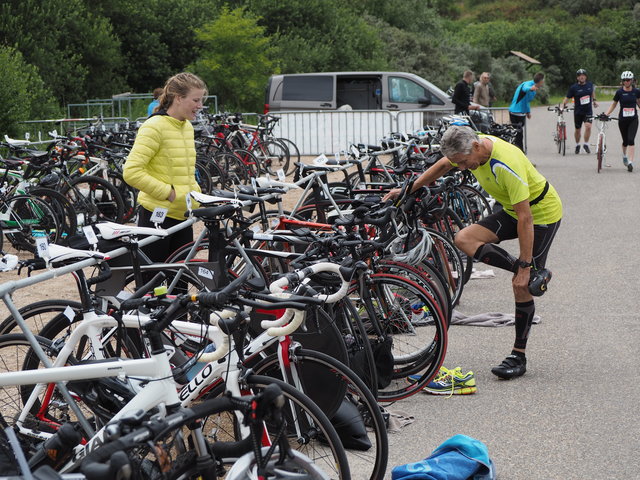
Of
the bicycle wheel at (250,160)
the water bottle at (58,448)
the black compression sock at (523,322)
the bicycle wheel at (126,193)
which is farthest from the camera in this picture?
the bicycle wheel at (250,160)

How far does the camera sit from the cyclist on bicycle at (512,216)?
588 centimetres

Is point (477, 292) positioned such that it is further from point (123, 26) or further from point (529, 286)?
point (123, 26)

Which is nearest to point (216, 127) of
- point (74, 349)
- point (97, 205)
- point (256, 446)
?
point (97, 205)

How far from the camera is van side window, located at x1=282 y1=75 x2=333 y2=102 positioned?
22.0 m

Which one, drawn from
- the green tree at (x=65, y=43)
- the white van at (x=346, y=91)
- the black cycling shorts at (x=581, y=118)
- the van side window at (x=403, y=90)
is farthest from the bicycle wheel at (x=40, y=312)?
the green tree at (x=65, y=43)

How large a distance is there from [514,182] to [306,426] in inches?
112

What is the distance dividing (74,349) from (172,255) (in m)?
2.16

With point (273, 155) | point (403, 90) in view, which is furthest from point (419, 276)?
point (403, 90)

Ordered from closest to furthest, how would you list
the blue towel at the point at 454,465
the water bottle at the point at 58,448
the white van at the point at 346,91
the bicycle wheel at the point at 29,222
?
the water bottle at the point at 58,448 → the blue towel at the point at 454,465 → the bicycle wheel at the point at 29,222 → the white van at the point at 346,91

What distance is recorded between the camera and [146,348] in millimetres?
4148

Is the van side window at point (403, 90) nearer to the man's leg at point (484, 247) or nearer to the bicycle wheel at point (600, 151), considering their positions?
the bicycle wheel at point (600, 151)

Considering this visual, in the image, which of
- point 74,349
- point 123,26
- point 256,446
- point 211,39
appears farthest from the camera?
point 123,26

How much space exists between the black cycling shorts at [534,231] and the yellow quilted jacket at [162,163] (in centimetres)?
211

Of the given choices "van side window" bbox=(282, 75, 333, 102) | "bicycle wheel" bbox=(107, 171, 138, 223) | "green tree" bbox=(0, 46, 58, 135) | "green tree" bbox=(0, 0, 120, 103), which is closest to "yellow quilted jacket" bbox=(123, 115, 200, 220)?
"bicycle wheel" bbox=(107, 171, 138, 223)
